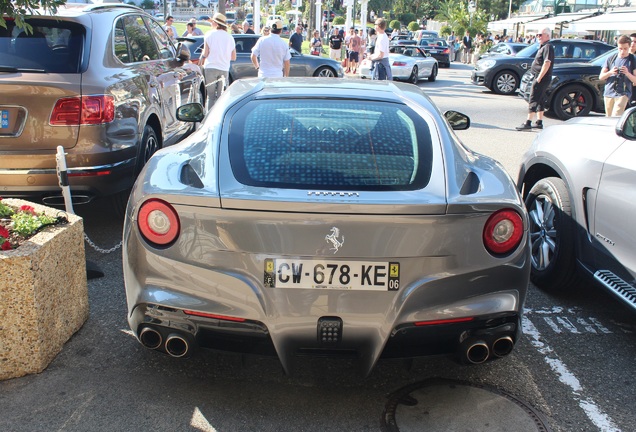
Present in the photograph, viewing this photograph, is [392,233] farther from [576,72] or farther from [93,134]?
[576,72]

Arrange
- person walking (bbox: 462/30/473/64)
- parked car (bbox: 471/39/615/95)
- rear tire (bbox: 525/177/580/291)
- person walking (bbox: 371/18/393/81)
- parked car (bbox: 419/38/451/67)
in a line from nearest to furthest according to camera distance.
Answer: rear tire (bbox: 525/177/580/291) → person walking (bbox: 371/18/393/81) → parked car (bbox: 471/39/615/95) → parked car (bbox: 419/38/451/67) → person walking (bbox: 462/30/473/64)

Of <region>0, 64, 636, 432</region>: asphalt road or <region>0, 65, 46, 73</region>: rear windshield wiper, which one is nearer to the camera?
<region>0, 64, 636, 432</region>: asphalt road

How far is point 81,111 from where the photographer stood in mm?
5039

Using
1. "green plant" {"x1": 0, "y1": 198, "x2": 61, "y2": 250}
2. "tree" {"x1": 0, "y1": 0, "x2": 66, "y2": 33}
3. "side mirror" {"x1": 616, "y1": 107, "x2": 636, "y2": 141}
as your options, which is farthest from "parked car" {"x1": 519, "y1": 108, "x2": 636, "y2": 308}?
"tree" {"x1": 0, "y1": 0, "x2": 66, "y2": 33}

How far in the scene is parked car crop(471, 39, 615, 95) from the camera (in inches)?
755

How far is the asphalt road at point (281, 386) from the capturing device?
9.86 ft

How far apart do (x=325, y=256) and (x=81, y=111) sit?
3074 mm

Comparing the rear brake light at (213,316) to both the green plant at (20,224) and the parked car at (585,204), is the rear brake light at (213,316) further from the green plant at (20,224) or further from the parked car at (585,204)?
the parked car at (585,204)

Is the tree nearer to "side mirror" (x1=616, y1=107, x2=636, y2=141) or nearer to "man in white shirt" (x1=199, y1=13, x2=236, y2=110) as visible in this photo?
"side mirror" (x1=616, y1=107, x2=636, y2=141)

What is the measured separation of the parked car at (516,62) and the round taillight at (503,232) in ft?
57.9

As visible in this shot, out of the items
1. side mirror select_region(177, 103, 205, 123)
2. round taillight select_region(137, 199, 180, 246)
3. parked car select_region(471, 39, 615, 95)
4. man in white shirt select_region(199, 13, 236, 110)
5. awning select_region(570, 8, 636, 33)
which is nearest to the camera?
round taillight select_region(137, 199, 180, 246)

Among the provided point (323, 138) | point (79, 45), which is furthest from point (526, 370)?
point (79, 45)

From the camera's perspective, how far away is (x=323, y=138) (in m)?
3.39

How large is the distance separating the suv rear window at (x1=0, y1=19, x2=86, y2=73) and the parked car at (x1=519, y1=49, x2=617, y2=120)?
39.4 feet
